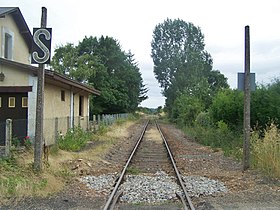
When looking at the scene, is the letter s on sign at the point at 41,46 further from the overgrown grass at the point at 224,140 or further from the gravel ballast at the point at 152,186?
the overgrown grass at the point at 224,140

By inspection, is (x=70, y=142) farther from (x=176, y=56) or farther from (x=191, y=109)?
(x=176, y=56)

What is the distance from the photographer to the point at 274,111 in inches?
673

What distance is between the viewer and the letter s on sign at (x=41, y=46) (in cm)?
1021

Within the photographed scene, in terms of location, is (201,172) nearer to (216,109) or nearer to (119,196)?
(119,196)

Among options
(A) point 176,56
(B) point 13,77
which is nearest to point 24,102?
(B) point 13,77

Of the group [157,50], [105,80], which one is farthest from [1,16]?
[157,50]

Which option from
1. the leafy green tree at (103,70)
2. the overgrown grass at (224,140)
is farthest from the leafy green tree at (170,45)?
the overgrown grass at (224,140)

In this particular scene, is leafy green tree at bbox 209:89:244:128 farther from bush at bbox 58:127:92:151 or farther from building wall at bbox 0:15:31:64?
building wall at bbox 0:15:31:64

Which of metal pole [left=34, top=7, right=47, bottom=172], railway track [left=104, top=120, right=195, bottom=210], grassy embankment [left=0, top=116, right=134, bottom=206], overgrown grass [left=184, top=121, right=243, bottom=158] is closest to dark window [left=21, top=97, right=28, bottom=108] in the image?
grassy embankment [left=0, top=116, right=134, bottom=206]

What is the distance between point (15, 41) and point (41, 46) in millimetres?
11702

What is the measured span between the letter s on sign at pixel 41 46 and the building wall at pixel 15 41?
9.66 metres

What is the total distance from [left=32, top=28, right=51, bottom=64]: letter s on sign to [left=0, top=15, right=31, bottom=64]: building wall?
31.7 ft

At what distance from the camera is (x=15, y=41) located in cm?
2100

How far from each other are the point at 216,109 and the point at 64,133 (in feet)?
34.1
